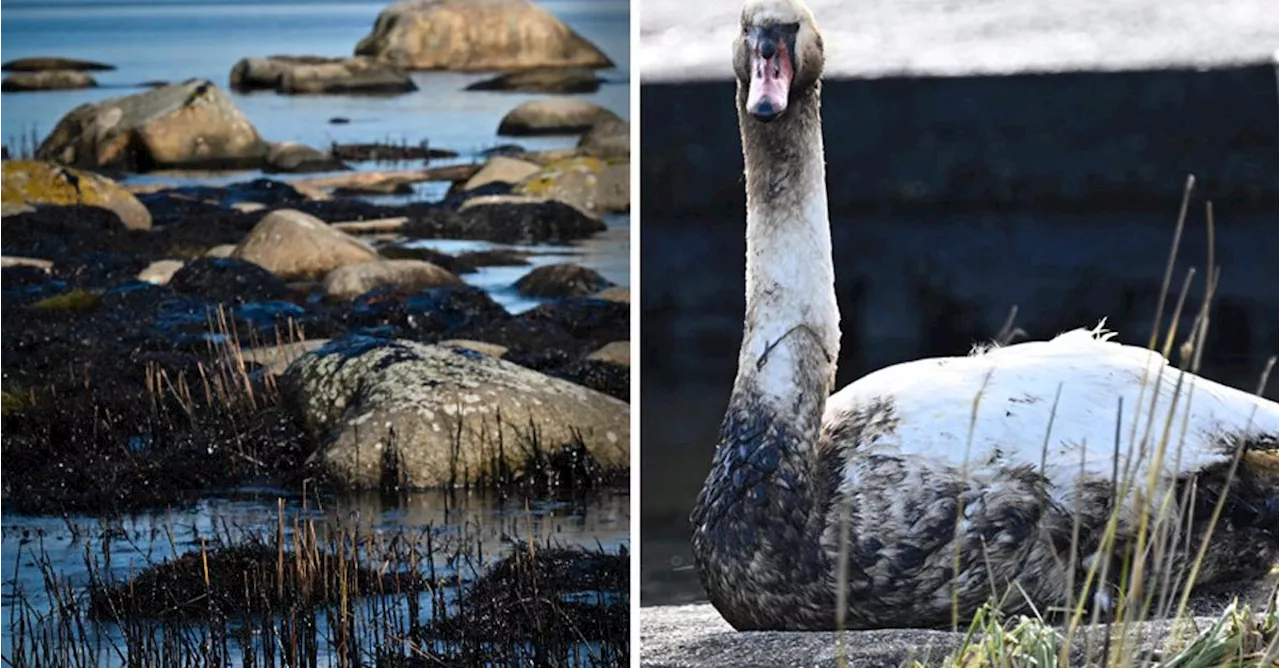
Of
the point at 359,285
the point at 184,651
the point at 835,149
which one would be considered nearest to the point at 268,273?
the point at 359,285

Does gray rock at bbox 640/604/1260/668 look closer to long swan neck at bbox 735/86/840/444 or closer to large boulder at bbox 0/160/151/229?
long swan neck at bbox 735/86/840/444

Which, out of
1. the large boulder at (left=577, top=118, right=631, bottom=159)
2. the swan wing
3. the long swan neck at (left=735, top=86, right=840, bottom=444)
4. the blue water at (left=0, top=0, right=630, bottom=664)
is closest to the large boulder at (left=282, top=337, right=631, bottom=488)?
the blue water at (left=0, top=0, right=630, bottom=664)

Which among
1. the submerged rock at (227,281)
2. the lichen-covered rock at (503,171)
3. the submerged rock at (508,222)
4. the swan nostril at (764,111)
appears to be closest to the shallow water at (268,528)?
the submerged rock at (227,281)

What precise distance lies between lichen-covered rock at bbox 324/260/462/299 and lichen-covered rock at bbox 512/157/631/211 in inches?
13.0

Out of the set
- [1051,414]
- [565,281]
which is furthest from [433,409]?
[1051,414]

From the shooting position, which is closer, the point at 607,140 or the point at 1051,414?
the point at 1051,414

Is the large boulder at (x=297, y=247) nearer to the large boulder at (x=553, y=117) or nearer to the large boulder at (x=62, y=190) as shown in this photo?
the large boulder at (x=62, y=190)

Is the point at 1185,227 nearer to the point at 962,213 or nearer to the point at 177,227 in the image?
the point at 962,213

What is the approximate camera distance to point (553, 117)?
458 cm

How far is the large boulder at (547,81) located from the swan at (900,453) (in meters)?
0.44

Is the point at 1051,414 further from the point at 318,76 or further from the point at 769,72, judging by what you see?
the point at 318,76

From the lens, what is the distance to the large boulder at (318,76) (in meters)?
4.49

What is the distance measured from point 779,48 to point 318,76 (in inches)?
46.7

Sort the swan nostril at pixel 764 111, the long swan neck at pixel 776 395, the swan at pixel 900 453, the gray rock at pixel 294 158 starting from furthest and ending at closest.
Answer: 1. the gray rock at pixel 294 158
2. the long swan neck at pixel 776 395
3. the swan at pixel 900 453
4. the swan nostril at pixel 764 111
